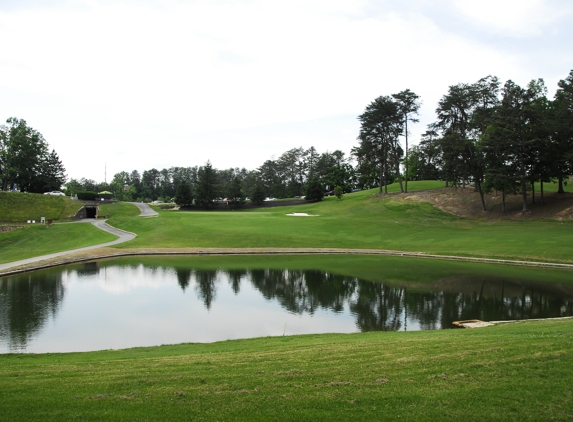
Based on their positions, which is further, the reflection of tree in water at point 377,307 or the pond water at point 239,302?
the reflection of tree in water at point 377,307

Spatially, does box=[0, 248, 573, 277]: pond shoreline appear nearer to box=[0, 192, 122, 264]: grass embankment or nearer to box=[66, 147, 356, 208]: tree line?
box=[0, 192, 122, 264]: grass embankment

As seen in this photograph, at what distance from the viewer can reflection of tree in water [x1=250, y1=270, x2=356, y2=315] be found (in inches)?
740

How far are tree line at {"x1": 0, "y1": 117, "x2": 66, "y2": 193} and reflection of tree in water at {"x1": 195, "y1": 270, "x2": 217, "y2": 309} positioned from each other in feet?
193

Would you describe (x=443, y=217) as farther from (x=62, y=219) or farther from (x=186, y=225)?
(x=62, y=219)

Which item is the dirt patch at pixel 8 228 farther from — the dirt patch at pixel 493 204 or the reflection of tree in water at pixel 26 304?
the dirt patch at pixel 493 204

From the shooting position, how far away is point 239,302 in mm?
19266

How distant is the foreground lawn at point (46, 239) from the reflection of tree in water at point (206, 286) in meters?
15.5

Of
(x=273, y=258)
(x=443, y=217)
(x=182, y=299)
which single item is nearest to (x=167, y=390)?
(x=182, y=299)

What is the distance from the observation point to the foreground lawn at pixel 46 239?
112 feet

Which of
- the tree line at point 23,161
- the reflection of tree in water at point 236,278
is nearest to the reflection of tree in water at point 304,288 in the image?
the reflection of tree in water at point 236,278

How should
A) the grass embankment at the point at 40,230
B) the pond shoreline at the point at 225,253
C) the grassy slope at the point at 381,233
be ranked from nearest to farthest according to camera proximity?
the pond shoreline at the point at 225,253, the grassy slope at the point at 381,233, the grass embankment at the point at 40,230

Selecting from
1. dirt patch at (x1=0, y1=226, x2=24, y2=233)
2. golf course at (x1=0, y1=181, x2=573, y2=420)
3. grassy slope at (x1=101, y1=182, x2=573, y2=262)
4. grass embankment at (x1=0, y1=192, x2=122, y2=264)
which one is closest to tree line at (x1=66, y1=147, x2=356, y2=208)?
grass embankment at (x1=0, y1=192, x2=122, y2=264)

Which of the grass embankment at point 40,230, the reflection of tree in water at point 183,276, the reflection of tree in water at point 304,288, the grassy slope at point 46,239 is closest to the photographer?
the reflection of tree in water at point 304,288

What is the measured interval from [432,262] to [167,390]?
2660 cm
